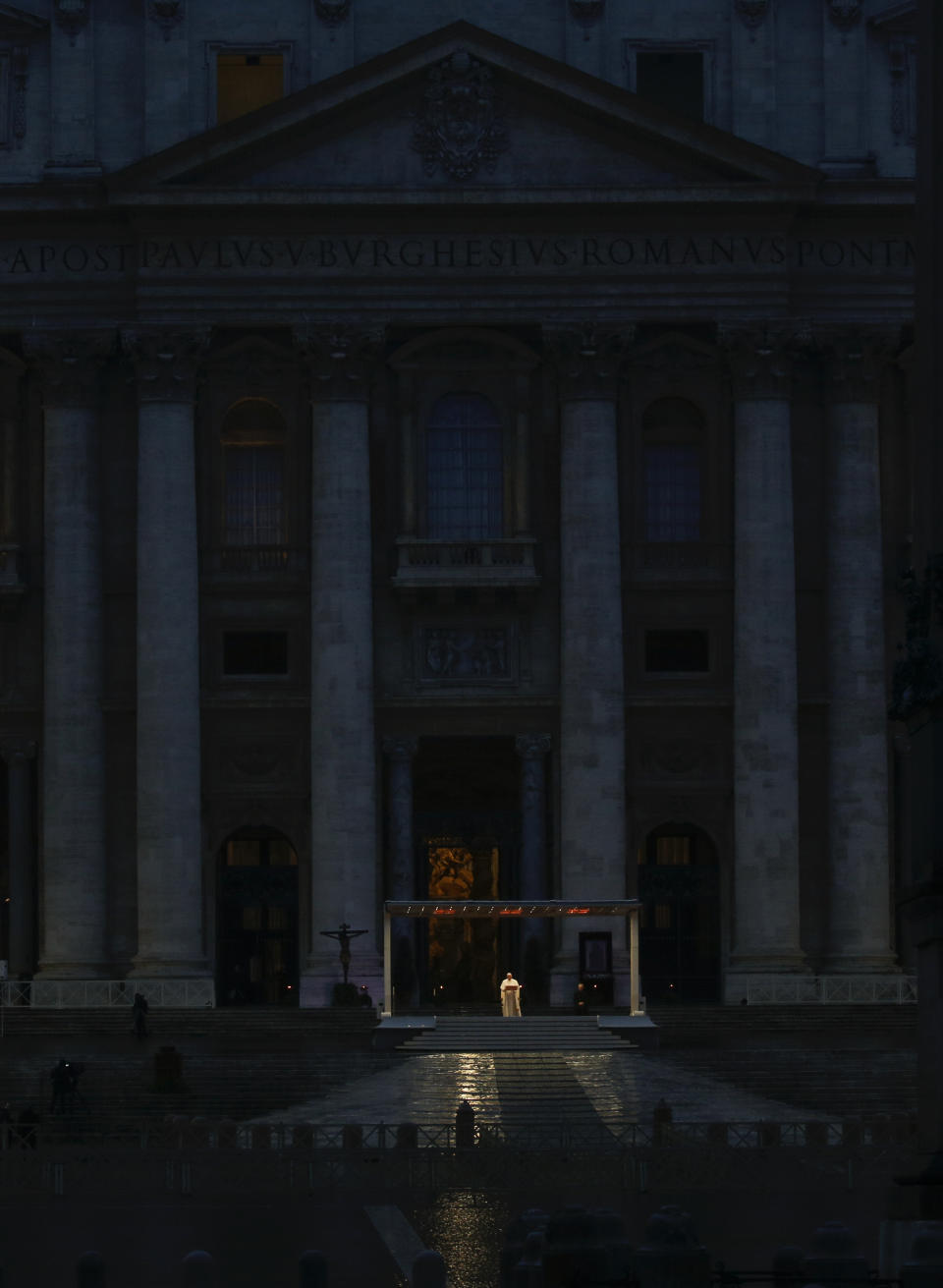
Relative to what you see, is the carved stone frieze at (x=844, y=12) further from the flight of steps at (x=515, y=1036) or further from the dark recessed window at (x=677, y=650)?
the flight of steps at (x=515, y=1036)

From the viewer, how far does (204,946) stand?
77.5m

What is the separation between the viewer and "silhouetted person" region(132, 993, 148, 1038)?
6625 centimetres

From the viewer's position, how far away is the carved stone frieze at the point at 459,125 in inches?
3066

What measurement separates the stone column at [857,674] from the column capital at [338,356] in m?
11.3

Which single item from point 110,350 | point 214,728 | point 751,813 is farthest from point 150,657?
point 751,813

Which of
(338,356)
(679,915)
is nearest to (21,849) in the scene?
(338,356)

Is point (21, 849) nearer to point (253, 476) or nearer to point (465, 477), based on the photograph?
point (253, 476)

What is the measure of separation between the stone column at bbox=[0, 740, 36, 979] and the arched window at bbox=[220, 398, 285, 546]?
23.7 ft

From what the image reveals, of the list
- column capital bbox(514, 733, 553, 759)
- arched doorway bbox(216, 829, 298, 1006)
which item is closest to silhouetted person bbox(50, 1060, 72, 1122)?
arched doorway bbox(216, 829, 298, 1006)

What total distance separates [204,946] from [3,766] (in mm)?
7059

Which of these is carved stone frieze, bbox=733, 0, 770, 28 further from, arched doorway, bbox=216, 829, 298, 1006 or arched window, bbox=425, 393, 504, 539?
arched doorway, bbox=216, 829, 298, 1006

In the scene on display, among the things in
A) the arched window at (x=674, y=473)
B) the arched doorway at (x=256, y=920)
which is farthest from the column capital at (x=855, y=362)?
the arched doorway at (x=256, y=920)

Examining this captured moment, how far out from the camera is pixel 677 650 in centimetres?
7919

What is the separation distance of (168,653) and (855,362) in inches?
707
